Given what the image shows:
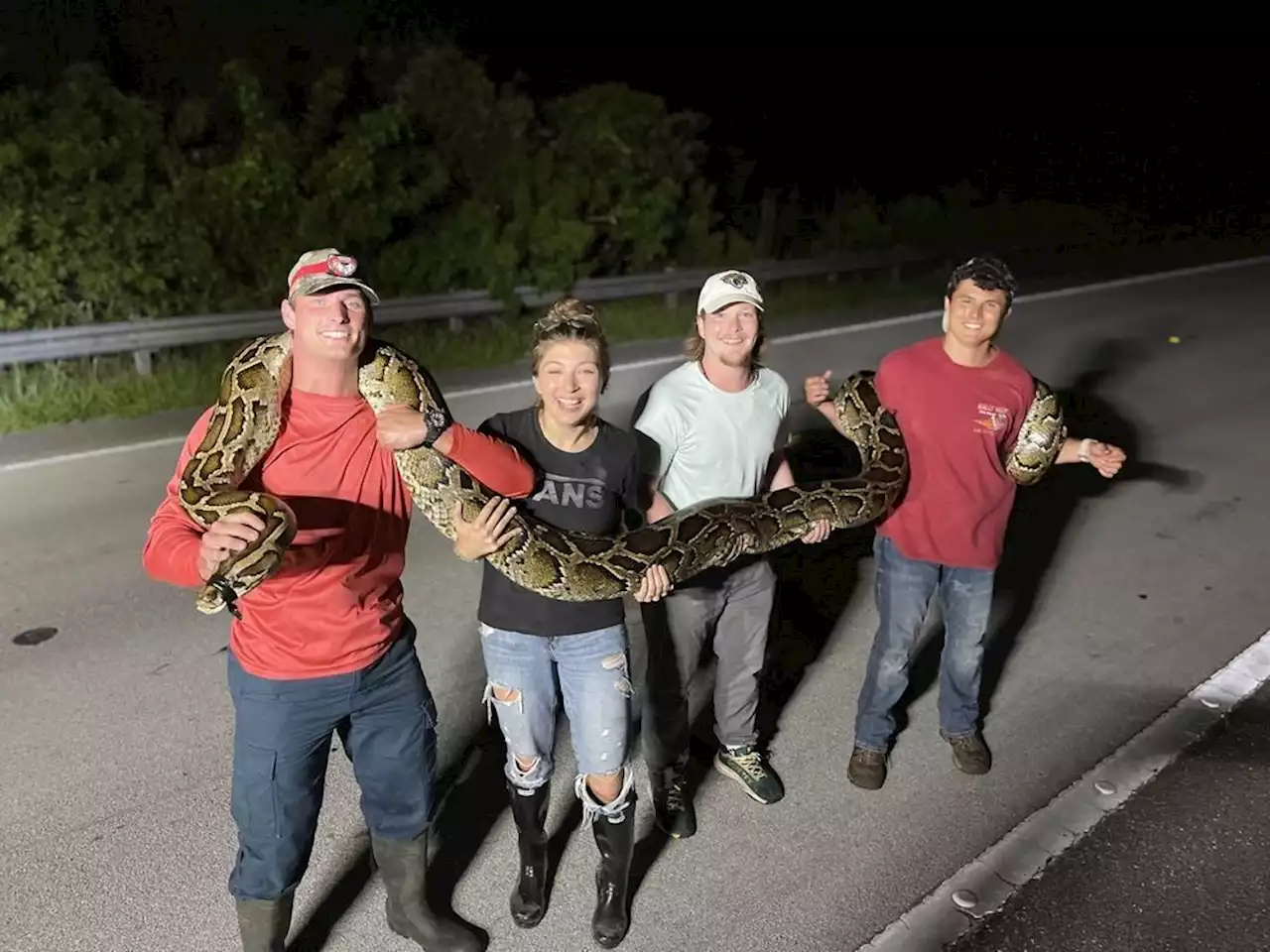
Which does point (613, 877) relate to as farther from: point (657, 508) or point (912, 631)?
point (912, 631)

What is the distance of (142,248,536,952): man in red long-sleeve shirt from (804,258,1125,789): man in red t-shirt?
2106 millimetres

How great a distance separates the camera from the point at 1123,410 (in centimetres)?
1132

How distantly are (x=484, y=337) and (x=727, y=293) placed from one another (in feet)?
32.8

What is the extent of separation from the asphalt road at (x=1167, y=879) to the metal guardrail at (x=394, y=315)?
958 centimetres

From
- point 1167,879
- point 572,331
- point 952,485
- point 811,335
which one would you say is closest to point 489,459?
point 572,331

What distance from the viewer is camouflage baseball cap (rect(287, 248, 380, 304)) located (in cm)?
309

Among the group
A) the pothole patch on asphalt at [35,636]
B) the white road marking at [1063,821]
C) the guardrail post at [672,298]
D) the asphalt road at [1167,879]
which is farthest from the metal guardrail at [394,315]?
the asphalt road at [1167,879]

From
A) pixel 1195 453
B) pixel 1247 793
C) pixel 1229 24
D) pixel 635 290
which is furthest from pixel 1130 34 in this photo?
pixel 1247 793

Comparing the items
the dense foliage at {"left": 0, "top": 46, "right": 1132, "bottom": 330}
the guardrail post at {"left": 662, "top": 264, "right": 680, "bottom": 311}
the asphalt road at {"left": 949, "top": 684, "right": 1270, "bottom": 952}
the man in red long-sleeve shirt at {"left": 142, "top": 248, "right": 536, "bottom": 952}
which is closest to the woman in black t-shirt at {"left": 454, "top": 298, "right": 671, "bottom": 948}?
the man in red long-sleeve shirt at {"left": 142, "top": 248, "right": 536, "bottom": 952}

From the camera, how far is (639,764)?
493 centimetres

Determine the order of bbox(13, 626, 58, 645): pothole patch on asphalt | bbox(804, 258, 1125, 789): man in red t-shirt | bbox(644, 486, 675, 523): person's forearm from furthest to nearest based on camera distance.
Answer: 1. bbox(13, 626, 58, 645): pothole patch on asphalt
2. bbox(804, 258, 1125, 789): man in red t-shirt
3. bbox(644, 486, 675, 523): person's forearm

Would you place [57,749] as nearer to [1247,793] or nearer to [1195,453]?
[1247,793]

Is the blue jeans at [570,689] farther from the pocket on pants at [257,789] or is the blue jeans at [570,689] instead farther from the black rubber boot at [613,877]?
the pocket on pants at [257,789]

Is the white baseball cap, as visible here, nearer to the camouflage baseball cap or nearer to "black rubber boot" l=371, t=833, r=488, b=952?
the camouflage baseball cap
